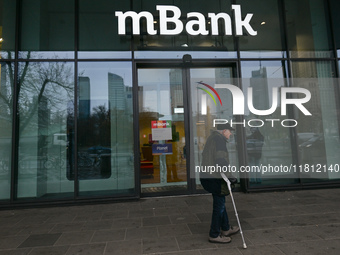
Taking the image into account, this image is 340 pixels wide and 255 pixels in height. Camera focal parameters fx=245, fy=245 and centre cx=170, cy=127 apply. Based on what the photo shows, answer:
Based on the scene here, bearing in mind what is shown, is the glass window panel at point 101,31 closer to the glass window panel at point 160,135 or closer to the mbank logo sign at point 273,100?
the glass window panel at point 160,135

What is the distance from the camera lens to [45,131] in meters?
6.57

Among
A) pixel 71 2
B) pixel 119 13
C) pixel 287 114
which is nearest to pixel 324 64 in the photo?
pixel 287 114

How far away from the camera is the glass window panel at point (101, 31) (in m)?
7.02

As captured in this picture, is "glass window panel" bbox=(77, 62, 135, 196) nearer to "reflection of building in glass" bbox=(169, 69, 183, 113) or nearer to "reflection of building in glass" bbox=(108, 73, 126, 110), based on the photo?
"reflection of building in glass" bbox=(108, 73, 126, 110)

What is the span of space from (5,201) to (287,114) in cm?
816

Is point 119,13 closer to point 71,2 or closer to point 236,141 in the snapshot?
point 71,2

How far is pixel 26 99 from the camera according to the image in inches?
259

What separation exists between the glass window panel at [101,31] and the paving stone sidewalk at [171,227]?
4270 millimetres

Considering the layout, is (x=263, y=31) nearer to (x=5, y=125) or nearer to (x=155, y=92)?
(x=155, y=92)

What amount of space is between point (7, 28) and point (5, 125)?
270cm

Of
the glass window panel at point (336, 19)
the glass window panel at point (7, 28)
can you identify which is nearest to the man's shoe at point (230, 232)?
the glass window panel at point (7, 28)

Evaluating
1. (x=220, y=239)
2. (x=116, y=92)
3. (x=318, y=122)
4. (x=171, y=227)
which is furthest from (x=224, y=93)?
(x=220, y=239)

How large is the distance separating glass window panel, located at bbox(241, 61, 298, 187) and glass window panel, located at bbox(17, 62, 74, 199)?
16.7 ft

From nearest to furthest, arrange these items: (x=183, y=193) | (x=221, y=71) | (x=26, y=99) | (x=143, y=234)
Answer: (x=143, y=234) < (x=26, y=99) < (x=183, y=193) < (x=221, y=71)
